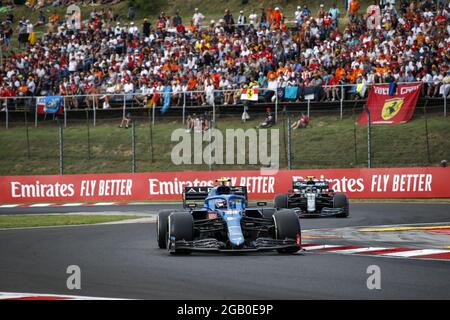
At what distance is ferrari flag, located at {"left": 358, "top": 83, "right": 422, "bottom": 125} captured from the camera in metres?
33.8

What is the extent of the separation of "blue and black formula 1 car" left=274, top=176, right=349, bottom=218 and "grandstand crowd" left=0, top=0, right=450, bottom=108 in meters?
10.6

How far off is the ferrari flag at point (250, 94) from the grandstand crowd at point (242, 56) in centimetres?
40

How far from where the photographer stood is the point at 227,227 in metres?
15.5

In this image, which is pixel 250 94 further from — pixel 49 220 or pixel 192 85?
pixel 49 220

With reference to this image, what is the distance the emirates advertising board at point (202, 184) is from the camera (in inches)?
1208

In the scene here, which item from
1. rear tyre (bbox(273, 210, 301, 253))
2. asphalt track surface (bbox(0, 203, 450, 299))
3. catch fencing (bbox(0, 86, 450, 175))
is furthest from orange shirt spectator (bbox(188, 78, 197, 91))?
rear tyre (bbox(273, 210, 301, 253))

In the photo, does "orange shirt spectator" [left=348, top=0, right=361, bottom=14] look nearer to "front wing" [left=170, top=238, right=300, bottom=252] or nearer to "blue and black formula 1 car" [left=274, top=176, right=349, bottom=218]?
"blue and black formula 1 car" [left=274, top=176, right=349, bottom=218]

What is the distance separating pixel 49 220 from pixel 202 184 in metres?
8.41

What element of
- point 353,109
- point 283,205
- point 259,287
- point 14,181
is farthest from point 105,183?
point 259,287

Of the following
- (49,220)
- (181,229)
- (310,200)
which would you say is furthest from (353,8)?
(181,229)

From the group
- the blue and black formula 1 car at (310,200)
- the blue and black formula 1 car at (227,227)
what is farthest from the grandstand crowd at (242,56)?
the blue and black formula 1 car at (227,227)

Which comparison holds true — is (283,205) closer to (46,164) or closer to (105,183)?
(105,183)

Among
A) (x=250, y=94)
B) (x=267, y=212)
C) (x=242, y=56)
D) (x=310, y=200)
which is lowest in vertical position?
(x=310, y=200)

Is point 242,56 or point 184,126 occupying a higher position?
point 242,56
